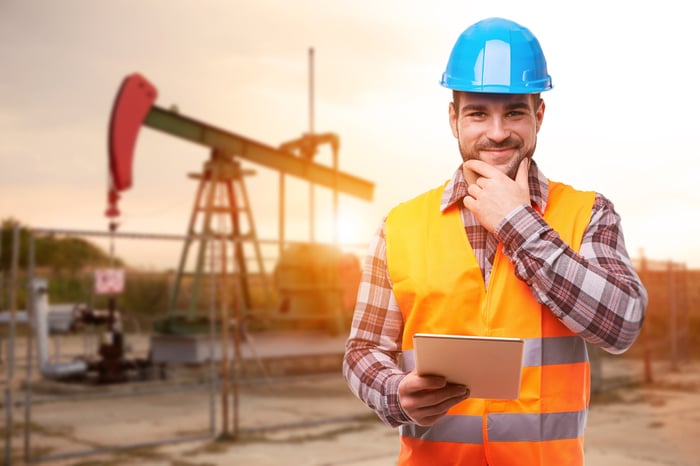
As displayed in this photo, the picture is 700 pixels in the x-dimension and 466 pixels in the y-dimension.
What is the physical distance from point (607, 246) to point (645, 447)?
6.81 metres

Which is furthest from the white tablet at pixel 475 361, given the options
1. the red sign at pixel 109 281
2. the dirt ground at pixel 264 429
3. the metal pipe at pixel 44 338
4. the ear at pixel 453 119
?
the metal pipe at pixel 44 338

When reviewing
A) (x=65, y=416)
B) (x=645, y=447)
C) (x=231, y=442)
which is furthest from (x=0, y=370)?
(x=645, y=447)

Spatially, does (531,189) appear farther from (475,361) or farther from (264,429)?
(264,429)

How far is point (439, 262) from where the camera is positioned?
6.77ft

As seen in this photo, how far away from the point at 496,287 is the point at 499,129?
385 millimetres

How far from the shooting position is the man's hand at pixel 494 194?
1.85 metres

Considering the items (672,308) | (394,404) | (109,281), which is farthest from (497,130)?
(672,308)

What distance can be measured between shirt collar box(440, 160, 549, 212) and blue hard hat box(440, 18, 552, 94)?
23 cm

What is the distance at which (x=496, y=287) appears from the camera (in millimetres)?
1979

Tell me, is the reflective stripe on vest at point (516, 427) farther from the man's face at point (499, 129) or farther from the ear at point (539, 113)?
the ear at point (539, 113)

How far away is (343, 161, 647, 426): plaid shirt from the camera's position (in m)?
1.77

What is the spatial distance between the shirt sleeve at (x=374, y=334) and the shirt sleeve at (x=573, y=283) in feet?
1.42

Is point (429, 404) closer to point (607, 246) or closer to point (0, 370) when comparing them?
point (607, 246)

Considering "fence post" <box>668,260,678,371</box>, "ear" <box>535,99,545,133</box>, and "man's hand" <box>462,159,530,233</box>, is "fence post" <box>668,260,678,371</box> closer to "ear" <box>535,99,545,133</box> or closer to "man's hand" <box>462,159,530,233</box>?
"ear" <box>535,99,545,133</box>
